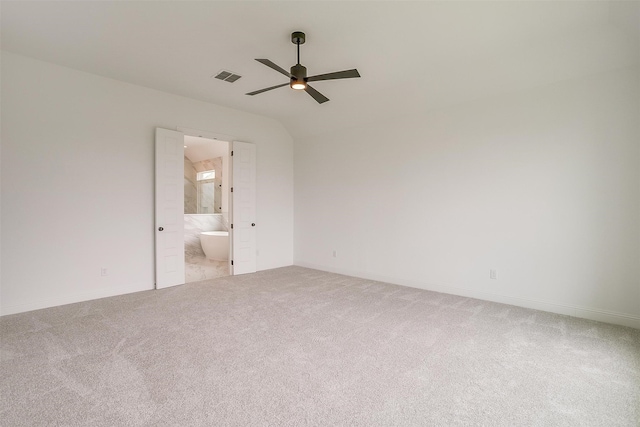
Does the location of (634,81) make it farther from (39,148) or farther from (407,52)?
(39,148)

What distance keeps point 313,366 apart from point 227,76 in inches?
144

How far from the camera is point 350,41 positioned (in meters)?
3.22

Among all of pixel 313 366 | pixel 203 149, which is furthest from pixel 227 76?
pixel 203 149

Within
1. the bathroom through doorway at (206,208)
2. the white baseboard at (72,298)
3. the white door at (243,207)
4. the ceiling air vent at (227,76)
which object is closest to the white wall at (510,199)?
the white door at (243,207)

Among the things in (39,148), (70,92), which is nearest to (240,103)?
(70,92)

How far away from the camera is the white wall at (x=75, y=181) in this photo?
3578 millimetres

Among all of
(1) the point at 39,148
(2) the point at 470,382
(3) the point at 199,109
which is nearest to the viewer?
(2) the point at 470,382

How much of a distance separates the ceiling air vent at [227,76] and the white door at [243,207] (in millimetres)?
1428

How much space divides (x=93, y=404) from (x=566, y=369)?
327cm

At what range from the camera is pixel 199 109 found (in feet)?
16.9

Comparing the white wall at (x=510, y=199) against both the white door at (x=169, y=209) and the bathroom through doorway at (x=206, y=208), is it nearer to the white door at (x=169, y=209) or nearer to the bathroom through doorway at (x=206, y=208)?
the white door at (x=169, y=209)

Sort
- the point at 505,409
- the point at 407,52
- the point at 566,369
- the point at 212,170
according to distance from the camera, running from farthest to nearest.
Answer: the point at 212,170
the point at 407,52
the point at 566,369
the point at 505,409

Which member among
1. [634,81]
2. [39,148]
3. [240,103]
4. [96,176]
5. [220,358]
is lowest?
[220,358]

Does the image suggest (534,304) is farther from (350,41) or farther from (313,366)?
(350,41)
